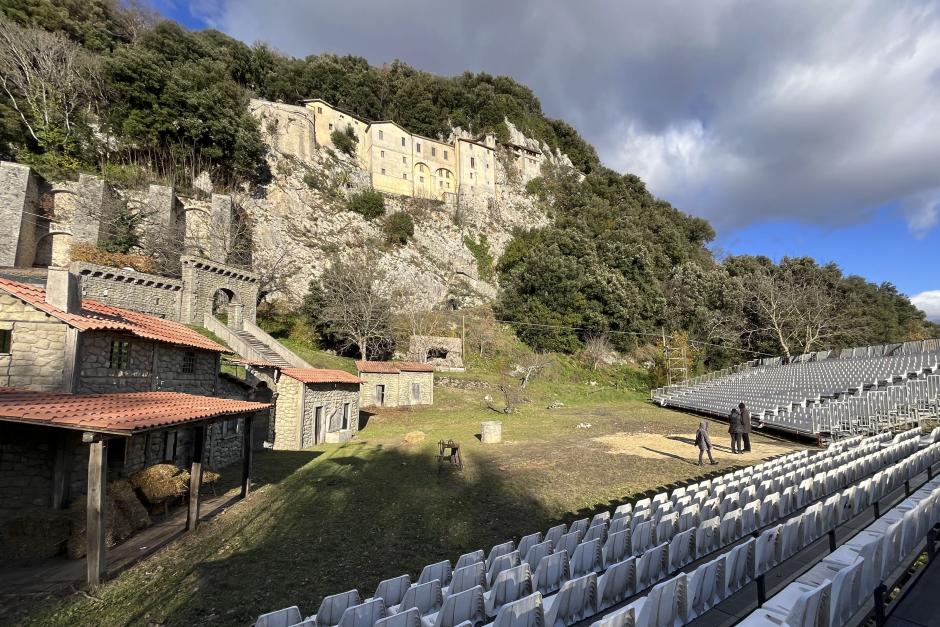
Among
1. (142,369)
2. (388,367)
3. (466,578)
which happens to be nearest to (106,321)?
(142,369)

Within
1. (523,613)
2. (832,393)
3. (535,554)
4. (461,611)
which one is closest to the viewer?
(523,613)

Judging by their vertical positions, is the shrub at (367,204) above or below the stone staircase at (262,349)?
above

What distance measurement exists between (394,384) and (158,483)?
18042 millimetres

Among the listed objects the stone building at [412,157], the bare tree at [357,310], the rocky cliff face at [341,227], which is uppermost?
the stone building at [412,157]

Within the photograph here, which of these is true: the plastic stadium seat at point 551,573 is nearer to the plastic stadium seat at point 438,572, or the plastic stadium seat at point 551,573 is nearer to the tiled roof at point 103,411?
the plastic stadium seat at point 438,572

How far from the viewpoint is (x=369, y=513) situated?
9.54 meters

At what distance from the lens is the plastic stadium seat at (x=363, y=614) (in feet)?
12.2

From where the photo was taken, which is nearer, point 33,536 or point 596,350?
point 33,536

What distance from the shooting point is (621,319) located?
42.9m

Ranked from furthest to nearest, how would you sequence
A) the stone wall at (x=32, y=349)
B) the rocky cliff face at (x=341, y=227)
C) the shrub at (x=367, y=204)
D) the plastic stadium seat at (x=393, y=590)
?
the shrub at (x=367, y=204) < the rocky cliff face at (x=341, y=227) < the stone wall at (x=32, y=349) < the plastic stadium seat at (x=393, y=590)

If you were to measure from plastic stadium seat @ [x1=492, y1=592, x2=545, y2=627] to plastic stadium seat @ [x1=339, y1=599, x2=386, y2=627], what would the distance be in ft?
4.06

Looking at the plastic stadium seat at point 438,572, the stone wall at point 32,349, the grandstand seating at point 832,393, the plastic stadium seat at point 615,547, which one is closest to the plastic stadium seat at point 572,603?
the plastic stadium seat at point 615,547

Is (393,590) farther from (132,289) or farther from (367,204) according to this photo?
(367,204)

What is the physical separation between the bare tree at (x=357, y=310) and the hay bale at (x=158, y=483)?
23586 mm
